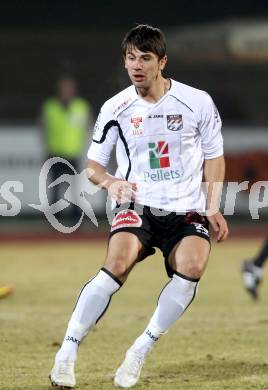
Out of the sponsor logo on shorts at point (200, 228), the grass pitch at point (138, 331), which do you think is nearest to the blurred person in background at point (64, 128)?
the grass pitch at point (138, 331)

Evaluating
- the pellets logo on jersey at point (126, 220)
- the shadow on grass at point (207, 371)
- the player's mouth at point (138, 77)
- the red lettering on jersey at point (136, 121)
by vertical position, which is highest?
the player's mouth at point (138, 77)

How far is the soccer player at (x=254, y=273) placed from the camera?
11637mm

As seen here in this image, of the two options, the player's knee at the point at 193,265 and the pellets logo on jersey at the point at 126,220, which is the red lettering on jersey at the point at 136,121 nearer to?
the pellets logo on jersey at the point at 126,220

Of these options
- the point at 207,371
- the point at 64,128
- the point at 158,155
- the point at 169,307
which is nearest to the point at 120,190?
the point at 158,155

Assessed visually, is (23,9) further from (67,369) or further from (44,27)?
(67,369)

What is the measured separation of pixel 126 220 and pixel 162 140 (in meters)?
0.57

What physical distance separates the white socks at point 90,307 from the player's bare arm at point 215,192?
2.51 feet

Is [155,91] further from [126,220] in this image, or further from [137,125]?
[126,220]

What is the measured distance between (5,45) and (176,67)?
382 centimetres

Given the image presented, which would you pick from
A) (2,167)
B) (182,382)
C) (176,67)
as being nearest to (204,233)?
(182,382)

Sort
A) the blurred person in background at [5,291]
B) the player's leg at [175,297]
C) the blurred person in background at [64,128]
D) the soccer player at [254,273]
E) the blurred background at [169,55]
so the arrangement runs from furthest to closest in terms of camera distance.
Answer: the blurred background at [169,55]
the blurred person in background at [64,128]
the soccer player at [254,273]
the blurred person in background at [5,291]
the player's leg at [175,297]

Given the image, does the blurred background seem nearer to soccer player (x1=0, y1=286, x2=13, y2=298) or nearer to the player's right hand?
soccer player (x1=0, y1=286, x2=13, y2=298)

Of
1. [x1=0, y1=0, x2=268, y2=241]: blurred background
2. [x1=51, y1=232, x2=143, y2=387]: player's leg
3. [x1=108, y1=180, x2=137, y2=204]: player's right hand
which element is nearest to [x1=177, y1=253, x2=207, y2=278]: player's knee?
[x1=51, y1=232, x2=143, y2=387]: player's leg

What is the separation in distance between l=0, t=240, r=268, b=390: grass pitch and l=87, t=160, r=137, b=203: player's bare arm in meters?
1.20
